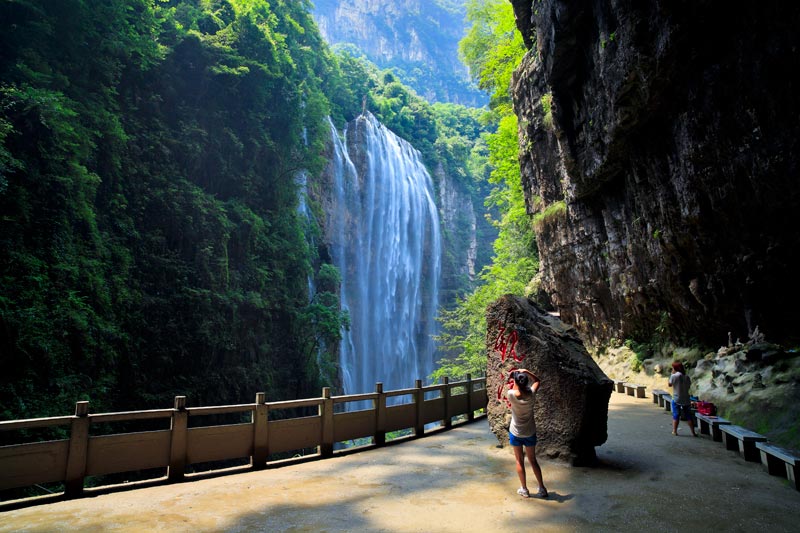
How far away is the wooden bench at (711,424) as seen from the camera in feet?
25.3

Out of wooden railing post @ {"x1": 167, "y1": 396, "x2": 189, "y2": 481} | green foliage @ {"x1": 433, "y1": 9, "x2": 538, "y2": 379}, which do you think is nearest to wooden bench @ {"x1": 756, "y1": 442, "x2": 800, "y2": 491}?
wooden railing post @ {"x1": 167, "y1": 396, "x2": 189, "y2": 481}

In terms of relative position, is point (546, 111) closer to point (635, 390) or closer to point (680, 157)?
point (680, 157)

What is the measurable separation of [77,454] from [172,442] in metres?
0.99

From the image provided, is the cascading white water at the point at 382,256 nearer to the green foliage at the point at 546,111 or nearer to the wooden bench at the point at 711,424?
the green foliage at the point at 546,111

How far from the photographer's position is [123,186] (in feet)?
50.7

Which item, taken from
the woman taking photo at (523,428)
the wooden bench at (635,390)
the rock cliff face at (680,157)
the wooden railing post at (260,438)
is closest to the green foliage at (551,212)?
the rock cliff face at (680,157)

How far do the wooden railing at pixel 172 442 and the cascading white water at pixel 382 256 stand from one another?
22.5 m

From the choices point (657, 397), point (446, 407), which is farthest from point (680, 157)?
point (446, 407)

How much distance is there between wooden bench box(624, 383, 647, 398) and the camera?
14.1 metres

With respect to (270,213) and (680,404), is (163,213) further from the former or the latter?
(680,404)

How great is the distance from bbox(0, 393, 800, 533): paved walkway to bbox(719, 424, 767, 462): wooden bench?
18cm

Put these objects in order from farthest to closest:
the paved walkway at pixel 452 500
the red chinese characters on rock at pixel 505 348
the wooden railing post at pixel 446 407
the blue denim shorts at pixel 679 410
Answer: the wooden railing post at pixel 446 407
the blue denim shorts at pixel 679 410
the red chinese characters on rock at pixel 505 348
the paved walkway at pixel 452 500

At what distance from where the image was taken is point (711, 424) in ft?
25.8

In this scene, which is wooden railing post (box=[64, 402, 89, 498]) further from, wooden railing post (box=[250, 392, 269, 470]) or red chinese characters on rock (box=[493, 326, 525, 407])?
red chinese characters on rock (box=[493, 326, 525, 407])
